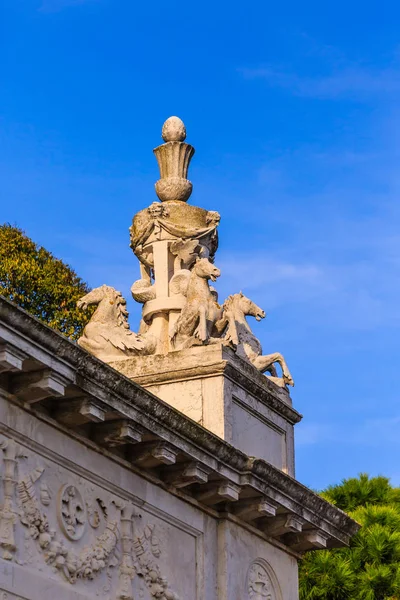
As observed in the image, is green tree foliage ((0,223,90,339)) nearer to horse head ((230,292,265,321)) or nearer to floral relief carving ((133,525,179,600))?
horse head ((230,292,265,321))

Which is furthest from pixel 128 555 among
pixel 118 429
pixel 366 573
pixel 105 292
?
pixel 366 573

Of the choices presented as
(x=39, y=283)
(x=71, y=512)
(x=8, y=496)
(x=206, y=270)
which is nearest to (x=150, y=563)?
(x=71, y=512)

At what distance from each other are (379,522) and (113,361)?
13.3 metres

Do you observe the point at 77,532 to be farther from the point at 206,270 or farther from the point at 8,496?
the point at 206,270

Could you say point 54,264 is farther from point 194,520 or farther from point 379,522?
point 194,520

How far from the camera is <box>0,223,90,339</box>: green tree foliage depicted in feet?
109

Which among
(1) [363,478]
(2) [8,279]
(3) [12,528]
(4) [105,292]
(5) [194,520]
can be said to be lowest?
(3) [12,528]

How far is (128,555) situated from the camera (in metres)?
16.4

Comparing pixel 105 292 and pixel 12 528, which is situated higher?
pixel 105 292

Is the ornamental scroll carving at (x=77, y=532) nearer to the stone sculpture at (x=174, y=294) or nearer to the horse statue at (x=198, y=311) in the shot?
the horse statue at (x=198, y=311)

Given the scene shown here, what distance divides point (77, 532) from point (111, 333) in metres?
4.36

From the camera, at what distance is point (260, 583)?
62.8 ft

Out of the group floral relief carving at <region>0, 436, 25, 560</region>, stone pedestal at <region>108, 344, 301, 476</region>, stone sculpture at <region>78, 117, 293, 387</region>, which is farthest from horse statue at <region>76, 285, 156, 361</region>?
floral relief carving at <region>0, 436, 25, 560</region>

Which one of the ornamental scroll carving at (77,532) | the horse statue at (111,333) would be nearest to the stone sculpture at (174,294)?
the horse statue at (111,333)
